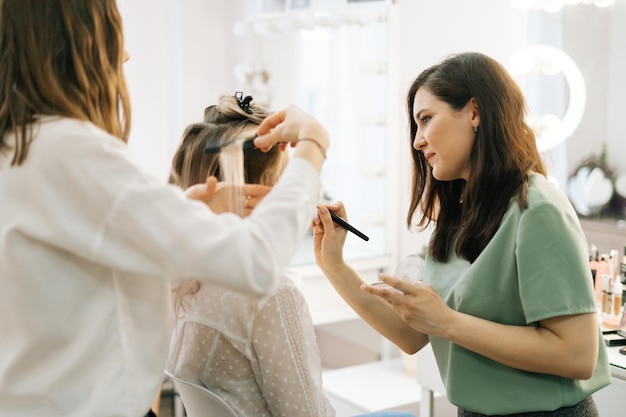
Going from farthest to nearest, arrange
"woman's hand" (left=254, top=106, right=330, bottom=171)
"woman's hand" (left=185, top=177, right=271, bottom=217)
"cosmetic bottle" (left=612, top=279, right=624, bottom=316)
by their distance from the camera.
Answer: "cosmetic bottle" (left=612, top=279, right=624, bottom=316), "woman's hand" (left=185, top=177, right=271, bottom=217), "woman's hand" (left=254, top=106, right=330, bottom=171)

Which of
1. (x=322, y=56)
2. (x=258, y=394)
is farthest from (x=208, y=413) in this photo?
(x=322, y=56)

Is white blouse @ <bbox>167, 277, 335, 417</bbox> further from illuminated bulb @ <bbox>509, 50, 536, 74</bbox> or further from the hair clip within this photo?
illuminated bulb @ <bbox>509, 50, 536, 74</bbox>

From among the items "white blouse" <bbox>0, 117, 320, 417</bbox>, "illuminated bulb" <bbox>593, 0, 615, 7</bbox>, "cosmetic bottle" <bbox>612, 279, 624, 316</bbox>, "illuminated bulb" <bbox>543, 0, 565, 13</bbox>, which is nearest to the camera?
"white blouse" <bbox>0, 117, 320, 417</bbox>

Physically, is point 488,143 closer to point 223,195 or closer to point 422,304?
point 422,304

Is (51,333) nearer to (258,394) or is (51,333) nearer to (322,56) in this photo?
(258,394)

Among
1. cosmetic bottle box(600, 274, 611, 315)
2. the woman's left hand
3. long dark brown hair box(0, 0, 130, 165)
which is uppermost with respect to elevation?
long dark brown hair box(0, 0, 130, 165)

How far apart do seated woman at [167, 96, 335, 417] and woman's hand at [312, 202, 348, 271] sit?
22 centimetres

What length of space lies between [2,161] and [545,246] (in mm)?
812

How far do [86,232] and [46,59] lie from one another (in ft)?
0.69

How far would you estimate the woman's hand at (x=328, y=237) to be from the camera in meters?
1.32

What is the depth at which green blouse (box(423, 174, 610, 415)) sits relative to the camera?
1.07 m

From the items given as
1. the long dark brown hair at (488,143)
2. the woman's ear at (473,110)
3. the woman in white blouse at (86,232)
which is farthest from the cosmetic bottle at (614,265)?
the woman in white blouse at (86,232)

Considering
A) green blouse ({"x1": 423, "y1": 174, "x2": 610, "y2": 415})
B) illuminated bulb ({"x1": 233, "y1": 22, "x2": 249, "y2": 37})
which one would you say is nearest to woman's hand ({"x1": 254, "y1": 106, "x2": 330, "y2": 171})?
green blouse ({"x1": 423, "y1": 174, "x2": 610, "y2": 415})

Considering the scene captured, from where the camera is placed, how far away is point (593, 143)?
200cm
